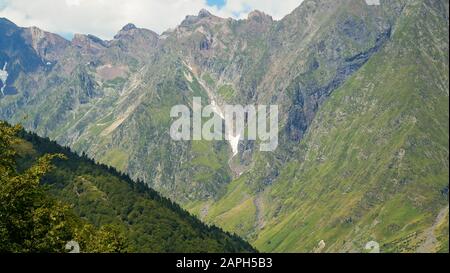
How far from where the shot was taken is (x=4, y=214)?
37781mm

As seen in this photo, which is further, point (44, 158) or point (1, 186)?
point (44, 158)
